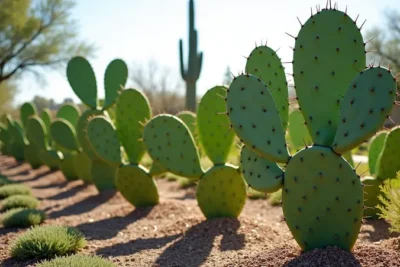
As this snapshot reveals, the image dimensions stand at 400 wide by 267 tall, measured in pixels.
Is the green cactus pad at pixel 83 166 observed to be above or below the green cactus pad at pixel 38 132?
below

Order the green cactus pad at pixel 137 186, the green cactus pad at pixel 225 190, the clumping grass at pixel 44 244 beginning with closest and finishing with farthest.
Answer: the clumping grass at pixel 44 244
the green cactus pad at pixel 225 190
the green cactus pad at pixel 137 186

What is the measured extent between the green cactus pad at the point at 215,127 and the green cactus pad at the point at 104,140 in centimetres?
188

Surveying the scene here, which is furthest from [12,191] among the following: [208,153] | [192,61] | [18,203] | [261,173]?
[192,61]

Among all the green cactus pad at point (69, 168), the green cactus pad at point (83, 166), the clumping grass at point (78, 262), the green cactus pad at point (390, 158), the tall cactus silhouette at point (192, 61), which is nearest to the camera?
the clumping grass at point (78, 262)

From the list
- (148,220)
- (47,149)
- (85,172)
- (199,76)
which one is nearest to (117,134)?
(148,220)

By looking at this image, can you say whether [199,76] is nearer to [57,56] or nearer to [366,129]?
[57,56]

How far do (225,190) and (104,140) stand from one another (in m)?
2.39

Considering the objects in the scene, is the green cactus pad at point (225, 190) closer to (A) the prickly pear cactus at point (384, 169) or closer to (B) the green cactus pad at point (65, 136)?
(A) the prickly pear cactus at point (384, 169)

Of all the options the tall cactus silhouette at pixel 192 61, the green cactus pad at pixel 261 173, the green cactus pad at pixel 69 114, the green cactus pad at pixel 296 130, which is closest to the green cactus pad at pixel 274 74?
the green cactus pad at pixel 261 173

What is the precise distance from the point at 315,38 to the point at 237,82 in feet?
→ 2.36

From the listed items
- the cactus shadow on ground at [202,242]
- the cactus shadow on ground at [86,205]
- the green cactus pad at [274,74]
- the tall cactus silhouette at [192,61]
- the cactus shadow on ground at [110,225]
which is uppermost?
the tall cactus silhouette at [192,61]

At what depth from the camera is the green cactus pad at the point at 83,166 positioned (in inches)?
412

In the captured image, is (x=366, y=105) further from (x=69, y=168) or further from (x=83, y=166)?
(x=69, y=168)

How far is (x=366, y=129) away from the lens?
351 centimetres
